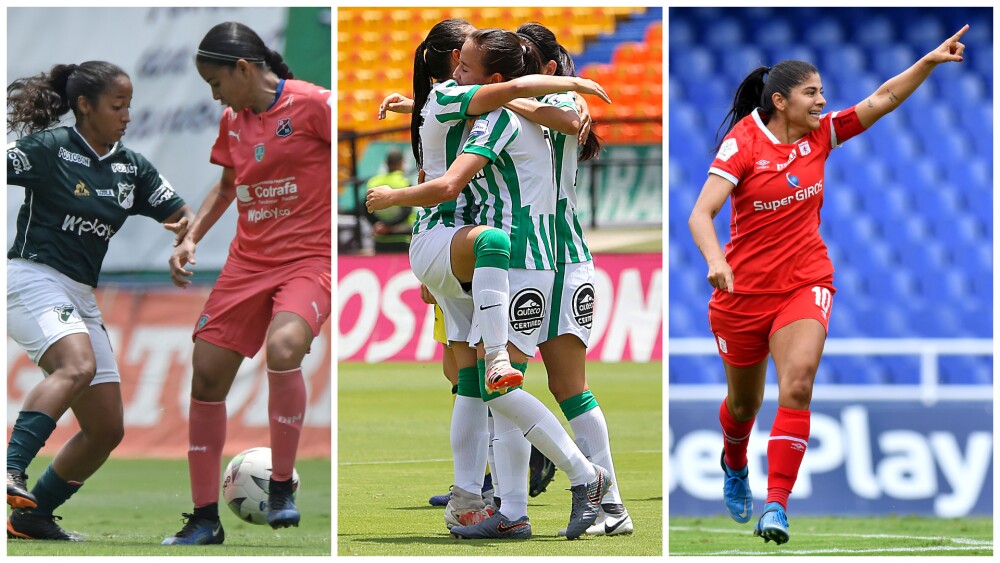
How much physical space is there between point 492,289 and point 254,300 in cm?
117

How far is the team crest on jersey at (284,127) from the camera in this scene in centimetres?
474

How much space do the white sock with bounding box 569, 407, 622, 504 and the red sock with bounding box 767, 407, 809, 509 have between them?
532mm

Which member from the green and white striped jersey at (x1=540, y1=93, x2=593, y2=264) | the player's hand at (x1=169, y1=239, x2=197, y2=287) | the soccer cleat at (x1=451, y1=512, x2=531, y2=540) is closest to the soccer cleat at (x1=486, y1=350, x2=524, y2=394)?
the soccer cleat at (x1=451, y1=512, x2=531, y2=540)

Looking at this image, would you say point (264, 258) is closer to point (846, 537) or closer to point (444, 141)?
point (444, 141)

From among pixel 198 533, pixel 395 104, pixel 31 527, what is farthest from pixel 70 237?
pixel 395 104

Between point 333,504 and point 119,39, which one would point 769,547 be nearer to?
point 333,504

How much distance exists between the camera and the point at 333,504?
4.28m

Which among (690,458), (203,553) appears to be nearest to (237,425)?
(203,553)

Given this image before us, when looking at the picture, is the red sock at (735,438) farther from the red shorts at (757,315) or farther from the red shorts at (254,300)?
the red shorts at (254,300)

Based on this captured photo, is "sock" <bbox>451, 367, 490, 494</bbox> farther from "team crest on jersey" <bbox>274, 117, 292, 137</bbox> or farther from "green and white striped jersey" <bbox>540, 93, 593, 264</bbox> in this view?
"team crest on jersey" <bbox>274, 117, 292, 137</bbox>

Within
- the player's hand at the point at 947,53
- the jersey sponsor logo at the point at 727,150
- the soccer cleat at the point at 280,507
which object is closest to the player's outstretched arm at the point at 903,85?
the player's hand at the point at 947,53

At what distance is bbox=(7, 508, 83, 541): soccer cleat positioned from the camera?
4754mm

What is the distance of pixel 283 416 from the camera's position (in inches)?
185

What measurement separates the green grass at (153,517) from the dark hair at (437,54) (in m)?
1.35
